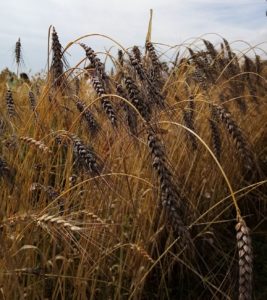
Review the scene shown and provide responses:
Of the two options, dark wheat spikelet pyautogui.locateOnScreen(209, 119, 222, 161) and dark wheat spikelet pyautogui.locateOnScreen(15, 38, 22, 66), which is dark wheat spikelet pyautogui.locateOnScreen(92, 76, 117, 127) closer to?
dark wheat spikelet pyautogui.locateOnScreen(209, 119, 222, 161)

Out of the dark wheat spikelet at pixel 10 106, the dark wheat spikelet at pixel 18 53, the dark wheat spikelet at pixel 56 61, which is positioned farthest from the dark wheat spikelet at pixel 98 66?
the dark wheat spikelet at pixel 18 53

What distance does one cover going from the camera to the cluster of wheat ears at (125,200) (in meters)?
1.78

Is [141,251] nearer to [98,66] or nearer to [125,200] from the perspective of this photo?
[125,200]

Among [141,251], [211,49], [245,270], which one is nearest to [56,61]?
[141,251]

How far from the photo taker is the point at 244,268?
1.29 m

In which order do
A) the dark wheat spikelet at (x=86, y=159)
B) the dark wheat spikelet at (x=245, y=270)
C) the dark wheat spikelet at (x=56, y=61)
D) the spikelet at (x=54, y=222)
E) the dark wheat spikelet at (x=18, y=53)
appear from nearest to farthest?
the dark wheat spikelet at (x=245, y=270) → the spikelet at (x=54, y=222) → the dark wheat spikelet at (x=86, y=159) → the dark wheat spikelet at (x=56, y=61) → the dark wheat spikelet at (x=18, y=53)

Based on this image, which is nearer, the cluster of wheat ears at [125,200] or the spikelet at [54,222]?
the spikelet at [54,222]

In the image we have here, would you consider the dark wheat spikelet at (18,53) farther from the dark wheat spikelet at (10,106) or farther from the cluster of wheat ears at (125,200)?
the dark wheat spikelet at (10,106)

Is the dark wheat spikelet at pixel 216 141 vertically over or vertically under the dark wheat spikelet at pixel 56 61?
under

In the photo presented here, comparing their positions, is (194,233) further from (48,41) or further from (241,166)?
(48,41)

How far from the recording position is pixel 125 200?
205cm

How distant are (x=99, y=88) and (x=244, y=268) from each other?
98cm

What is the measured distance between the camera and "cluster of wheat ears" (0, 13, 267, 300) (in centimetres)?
178

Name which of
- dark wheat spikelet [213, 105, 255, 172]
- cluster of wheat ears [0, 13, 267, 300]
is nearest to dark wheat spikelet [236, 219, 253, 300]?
cluster of wheat ears [0, 13, 267, 300]
